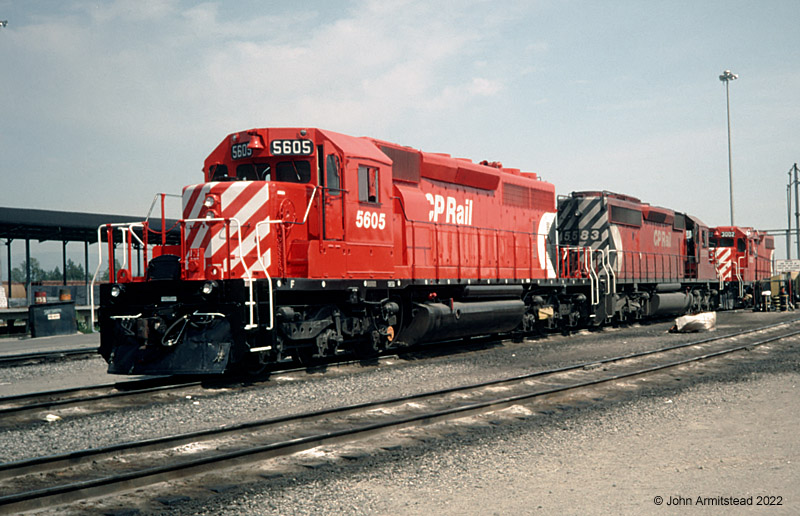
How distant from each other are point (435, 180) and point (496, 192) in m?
2.19

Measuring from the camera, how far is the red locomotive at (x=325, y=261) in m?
8.97

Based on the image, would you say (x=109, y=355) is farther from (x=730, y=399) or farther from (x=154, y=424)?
(x=730, y=399)

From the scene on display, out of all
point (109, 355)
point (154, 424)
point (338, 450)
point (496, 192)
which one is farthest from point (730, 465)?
point (496, 192)

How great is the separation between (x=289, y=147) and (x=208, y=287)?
8.00 feet

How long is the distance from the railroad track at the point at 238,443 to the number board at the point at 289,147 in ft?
13.4

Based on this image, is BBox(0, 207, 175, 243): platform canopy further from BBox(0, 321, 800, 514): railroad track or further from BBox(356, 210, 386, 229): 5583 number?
BBox(0, 321, 800, 514): railroad track

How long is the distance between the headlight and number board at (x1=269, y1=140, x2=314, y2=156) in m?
2.21

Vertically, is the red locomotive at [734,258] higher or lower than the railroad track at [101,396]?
higher

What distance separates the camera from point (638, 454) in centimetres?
562

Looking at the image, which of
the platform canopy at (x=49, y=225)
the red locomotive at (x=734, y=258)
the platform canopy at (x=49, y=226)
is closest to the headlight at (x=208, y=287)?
the platform canopy at (x=49, y=226)

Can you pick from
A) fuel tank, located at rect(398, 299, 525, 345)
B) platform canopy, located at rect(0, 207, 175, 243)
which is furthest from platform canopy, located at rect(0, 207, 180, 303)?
fuel tank, located at rect(398, 299, 525, 345)

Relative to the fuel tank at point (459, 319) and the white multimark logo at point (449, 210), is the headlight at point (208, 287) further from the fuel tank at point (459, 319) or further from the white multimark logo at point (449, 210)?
the white multimark logo at point (449, 210)

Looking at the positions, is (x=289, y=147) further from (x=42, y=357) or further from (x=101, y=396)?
(x=42, y=357)

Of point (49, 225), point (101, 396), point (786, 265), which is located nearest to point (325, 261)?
point (101, 396)
